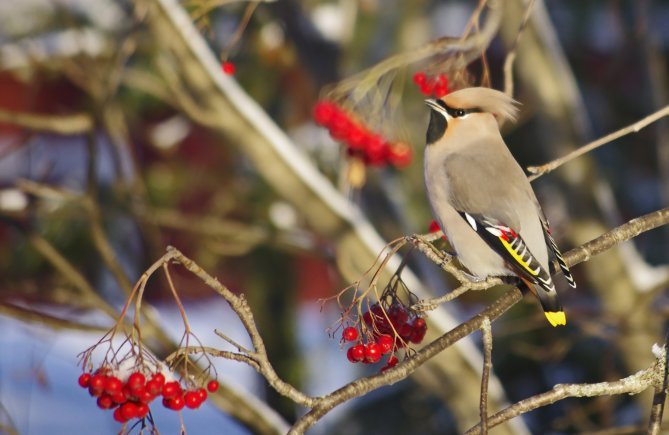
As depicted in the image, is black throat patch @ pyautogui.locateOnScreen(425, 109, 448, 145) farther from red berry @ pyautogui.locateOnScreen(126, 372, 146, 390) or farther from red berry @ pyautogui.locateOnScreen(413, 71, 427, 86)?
red berry @ pyautogui.locateOnScreen(126, 372, 146, 390)

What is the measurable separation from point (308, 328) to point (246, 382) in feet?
5.14

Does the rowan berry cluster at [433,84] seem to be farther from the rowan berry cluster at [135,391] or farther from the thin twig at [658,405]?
the rowan berry cluster at [135,391]

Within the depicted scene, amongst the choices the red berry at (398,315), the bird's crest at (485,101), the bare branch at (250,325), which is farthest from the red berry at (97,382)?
the bird's crest at (485,101)

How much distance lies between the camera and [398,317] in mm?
1792

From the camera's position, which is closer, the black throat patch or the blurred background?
the black throat patch

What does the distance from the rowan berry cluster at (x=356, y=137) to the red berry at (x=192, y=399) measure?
151 centimetres

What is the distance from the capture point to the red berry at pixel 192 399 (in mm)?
1534

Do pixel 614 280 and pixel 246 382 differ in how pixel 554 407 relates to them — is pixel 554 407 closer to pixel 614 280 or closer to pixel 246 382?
pixel 614 280

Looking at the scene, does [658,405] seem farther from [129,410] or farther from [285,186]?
[285,186]

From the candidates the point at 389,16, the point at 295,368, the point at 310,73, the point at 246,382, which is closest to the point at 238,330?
the point at 246,382

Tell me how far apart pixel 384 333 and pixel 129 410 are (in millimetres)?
518

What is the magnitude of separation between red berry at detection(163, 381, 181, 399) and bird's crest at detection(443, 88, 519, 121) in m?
0.95

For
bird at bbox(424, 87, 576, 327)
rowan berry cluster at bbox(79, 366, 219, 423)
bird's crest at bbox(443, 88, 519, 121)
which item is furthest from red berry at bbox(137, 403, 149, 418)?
bird's crest at bbox(443, 88, 519, 121)

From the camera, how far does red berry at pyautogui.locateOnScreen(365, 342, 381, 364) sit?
1.66m
